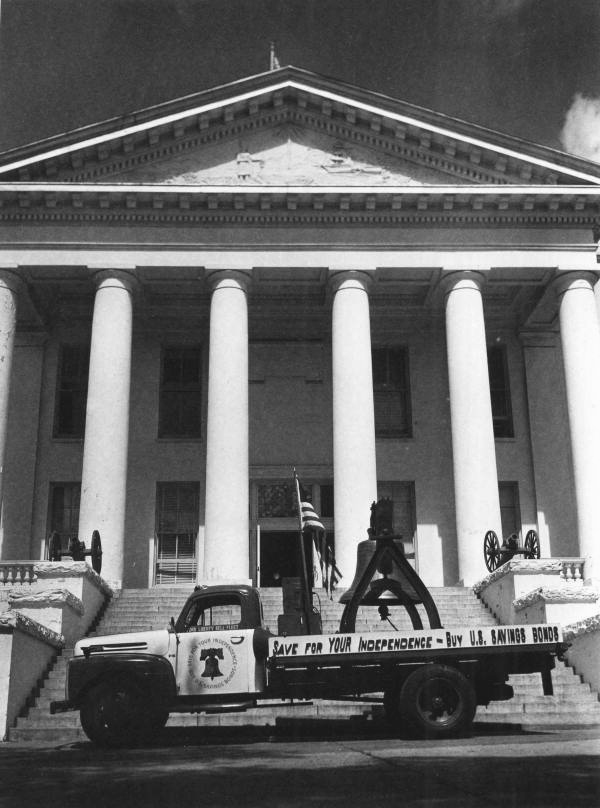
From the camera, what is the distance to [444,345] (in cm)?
3181

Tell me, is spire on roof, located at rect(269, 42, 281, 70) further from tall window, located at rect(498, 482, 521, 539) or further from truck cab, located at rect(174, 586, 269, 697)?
truck cab, located at rect(174, 586, 269, 697)

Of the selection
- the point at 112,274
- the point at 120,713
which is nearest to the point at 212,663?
the point at 120,713

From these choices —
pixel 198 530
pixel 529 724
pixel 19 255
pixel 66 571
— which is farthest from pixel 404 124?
pixel 529 724

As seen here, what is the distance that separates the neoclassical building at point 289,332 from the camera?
85.7ft

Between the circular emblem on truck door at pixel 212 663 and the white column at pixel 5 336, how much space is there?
14803 mm

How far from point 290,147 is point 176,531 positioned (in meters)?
12.1

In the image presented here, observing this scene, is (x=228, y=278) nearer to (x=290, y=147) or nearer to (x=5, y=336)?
(x=290, y=147)

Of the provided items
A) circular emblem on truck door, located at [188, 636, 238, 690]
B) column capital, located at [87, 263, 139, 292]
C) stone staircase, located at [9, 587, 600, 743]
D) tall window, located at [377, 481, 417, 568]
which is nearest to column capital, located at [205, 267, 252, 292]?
column capital, located at [87, 263, 139, 292]

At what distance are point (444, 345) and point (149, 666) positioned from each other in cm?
2090

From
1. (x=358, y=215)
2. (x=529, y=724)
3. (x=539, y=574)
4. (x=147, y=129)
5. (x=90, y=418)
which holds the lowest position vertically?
(x=529, y=724)

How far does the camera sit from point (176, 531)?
3036cm

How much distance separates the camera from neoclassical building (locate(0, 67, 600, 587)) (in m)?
26.1

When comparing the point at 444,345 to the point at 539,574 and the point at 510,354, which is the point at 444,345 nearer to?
the point at 510,354

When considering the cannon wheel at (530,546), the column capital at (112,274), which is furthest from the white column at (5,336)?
the cannon wheel at (530,546)
